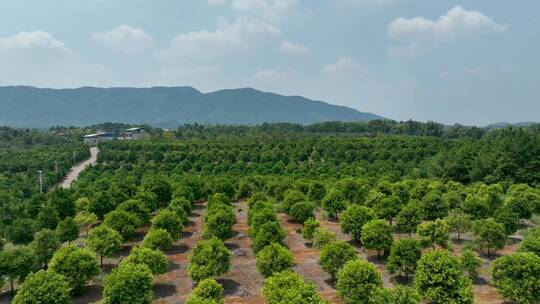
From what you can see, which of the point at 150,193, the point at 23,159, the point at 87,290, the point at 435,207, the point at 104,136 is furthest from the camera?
the point at 104,136

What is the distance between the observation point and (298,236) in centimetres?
3966

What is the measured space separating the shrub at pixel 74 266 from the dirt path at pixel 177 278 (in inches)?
185

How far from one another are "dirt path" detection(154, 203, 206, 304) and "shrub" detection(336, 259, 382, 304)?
10568mm

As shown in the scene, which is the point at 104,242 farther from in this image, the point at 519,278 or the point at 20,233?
the point at 519,278

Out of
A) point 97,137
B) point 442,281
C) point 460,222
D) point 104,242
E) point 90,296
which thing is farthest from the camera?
point 97,137

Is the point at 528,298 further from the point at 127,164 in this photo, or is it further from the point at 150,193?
the point at 127,164

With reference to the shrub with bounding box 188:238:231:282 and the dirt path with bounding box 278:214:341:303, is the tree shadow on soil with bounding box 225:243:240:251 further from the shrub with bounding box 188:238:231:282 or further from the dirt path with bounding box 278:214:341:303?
the shrub with bounding box 188:238:231:282

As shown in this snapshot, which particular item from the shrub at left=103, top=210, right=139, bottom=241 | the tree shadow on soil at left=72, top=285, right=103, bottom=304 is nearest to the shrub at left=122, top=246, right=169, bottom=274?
the tree shadow on soil at left=72, top=285, right=103, bottom=304

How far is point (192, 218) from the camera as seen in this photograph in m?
47.8

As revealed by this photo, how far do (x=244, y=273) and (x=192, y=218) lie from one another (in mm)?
19441

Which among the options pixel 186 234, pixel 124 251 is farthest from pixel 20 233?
pixel 186 234

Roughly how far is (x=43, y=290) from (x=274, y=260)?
44.6 feet

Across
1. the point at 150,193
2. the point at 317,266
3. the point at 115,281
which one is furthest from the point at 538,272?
the point at 150,193

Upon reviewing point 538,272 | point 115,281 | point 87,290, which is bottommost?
point 87,290
